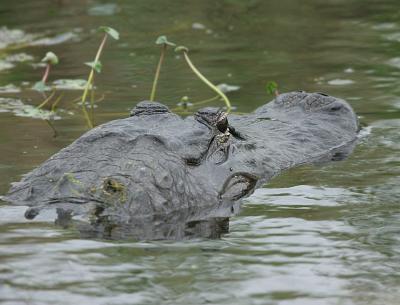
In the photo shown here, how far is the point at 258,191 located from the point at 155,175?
0.69 metres

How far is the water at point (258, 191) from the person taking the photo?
3.55m

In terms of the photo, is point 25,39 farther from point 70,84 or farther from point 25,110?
point 25,110

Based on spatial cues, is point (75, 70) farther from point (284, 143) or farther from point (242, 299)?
point (242, 299)

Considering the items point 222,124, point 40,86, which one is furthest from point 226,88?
point 222,124

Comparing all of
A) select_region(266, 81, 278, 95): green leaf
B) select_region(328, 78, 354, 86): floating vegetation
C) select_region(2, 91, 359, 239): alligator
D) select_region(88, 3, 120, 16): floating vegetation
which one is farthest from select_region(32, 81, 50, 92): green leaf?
select_region(88, 3, 120, 16): floating vegetation

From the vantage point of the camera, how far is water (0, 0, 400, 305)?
3.55 meters

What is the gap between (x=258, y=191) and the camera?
4.88 m

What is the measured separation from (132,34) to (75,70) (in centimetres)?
189

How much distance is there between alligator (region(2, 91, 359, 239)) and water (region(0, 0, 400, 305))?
0.13 meters

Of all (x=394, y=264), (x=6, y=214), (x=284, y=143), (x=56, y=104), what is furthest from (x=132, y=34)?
(x=394, y=264)

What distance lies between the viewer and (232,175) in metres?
4.75

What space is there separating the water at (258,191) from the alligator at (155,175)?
0.13m

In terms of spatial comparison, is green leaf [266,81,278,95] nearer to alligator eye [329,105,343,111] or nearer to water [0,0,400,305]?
water [0,0,400,305]

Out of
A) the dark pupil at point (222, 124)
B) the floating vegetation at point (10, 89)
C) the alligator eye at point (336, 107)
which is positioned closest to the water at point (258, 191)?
the floating vegetation at point (10, 89)
